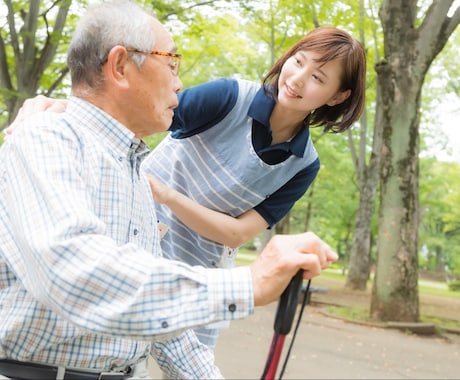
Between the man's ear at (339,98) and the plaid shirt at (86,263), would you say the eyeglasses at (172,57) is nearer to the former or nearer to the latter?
the plaid shirt at (86,263)

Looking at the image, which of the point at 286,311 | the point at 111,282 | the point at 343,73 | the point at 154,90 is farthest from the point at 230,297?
the point at 343,73

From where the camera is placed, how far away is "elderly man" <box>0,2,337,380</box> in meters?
1.21

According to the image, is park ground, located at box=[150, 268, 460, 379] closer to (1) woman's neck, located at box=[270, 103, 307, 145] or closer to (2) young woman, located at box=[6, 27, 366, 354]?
(2) young woman, located at box=[6, 27, 366, 354]

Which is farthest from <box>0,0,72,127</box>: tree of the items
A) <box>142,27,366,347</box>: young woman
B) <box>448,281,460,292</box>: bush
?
<box>448,281,460,292</box>: bush

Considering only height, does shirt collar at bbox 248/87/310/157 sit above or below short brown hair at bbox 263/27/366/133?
below

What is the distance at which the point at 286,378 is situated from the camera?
21.1 feet

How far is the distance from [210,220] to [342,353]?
5.93m

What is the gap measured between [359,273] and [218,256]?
15.4 m

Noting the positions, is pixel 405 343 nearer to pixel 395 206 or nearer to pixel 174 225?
pixel 395 206

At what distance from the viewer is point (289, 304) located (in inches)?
48.6

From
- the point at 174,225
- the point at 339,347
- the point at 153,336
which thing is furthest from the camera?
the point at 339,347

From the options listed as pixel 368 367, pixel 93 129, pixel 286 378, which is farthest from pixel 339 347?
pixel 93 129

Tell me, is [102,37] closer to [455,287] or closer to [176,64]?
[176,64]

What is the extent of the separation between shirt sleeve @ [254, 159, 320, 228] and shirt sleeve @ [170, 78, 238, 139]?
0.47 meters
